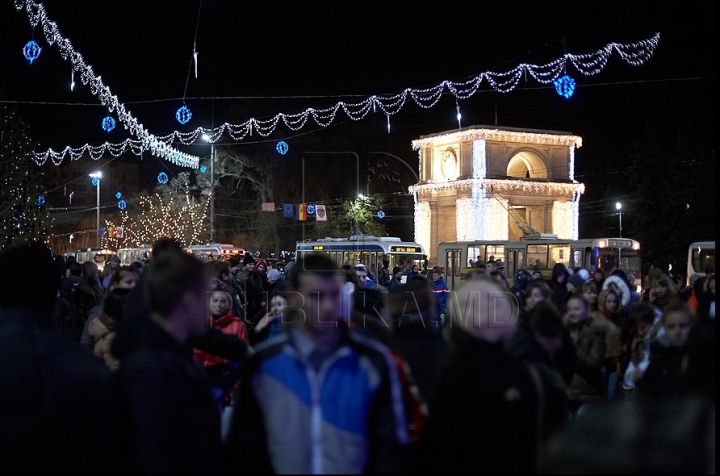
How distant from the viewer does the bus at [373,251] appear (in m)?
37.0

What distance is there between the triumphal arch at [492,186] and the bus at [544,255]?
8.08 m

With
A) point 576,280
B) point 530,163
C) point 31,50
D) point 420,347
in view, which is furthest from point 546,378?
point 530,163

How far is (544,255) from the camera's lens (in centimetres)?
3222

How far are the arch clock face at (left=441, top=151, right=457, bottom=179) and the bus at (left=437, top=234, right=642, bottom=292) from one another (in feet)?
35.8

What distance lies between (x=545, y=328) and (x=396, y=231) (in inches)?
1977

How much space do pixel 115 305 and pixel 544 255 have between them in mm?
27260

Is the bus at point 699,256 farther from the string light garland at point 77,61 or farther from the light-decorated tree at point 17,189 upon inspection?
the light-decorated tree at point 17,189

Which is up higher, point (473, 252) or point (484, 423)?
point (473, 252)

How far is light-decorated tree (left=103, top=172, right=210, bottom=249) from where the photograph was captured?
61.8 metres

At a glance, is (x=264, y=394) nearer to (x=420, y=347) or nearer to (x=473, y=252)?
(x=420, y=347)

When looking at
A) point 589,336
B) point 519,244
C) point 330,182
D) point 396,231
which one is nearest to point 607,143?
point 396,231

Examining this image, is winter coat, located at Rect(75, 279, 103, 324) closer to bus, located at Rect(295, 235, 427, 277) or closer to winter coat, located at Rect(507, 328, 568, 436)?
winter coat, located at Rect(507, 328, 568, 436)

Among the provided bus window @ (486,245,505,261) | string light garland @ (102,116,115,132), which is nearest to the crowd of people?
string light garland @ (102,116,115,132)

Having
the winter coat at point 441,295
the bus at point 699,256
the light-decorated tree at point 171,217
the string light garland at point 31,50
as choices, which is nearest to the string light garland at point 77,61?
the string light garland at point 31,50
